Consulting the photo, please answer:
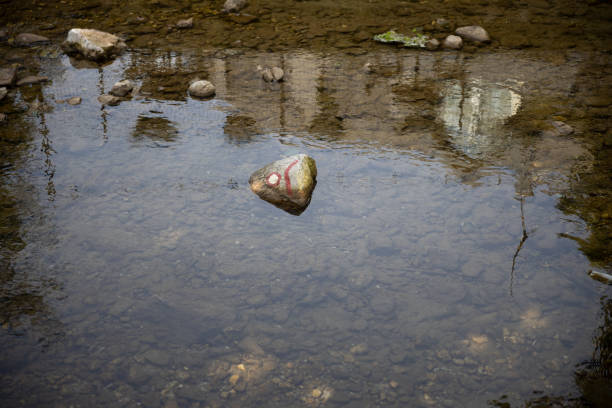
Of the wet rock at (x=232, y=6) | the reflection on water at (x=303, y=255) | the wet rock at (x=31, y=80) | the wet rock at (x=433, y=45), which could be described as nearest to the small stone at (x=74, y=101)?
the reflection on water at (x=303, y=255)

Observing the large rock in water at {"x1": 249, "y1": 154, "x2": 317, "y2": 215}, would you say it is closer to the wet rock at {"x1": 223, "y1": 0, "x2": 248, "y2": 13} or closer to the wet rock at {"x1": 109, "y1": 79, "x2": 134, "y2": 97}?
the wet rock at {"x1": 109, "y1": 79, "x2": 134, "y2": 97}

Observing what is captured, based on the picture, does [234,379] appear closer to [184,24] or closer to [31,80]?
[31,80]

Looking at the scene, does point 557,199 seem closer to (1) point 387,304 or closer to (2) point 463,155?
(2) point 463,155

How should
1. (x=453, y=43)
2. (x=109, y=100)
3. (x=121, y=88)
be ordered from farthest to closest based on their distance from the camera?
1. (x=453, y=43)
2. (x=121, y=88)
3. (x=109, y=100)

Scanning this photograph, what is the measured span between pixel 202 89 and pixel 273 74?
0.98 meters

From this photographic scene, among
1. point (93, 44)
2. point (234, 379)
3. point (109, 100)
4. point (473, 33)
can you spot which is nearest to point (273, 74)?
point (109, 100)

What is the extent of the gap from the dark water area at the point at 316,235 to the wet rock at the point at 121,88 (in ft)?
0.65

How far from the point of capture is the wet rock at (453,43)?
6.84m

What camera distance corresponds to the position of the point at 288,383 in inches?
106

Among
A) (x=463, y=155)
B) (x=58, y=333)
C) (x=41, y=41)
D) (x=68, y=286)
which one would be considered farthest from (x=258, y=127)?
(x=41, y=41)

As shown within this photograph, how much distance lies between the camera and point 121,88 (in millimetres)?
5719

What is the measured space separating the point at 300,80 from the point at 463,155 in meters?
2.49

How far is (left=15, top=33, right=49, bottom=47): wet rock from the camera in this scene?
23.5ft

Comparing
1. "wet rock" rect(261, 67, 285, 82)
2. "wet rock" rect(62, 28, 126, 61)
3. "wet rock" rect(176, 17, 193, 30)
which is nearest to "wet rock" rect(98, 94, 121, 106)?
"wet rock" rect(62, 28, 126, 61)
